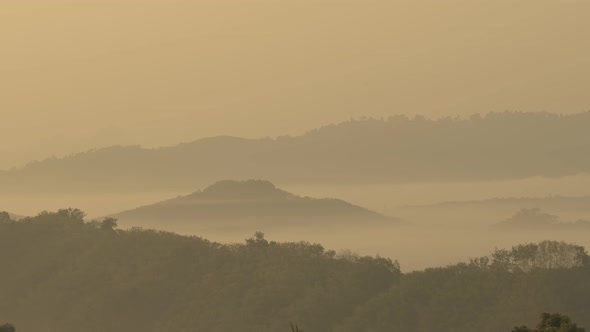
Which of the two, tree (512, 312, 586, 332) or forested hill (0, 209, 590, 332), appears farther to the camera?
forested hill (0, 209, 590, 332)

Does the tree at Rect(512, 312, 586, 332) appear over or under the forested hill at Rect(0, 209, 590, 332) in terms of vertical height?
under

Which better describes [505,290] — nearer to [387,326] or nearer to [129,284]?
[387,326]

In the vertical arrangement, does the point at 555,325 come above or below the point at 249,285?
below

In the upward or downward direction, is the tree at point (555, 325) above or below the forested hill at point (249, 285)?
below

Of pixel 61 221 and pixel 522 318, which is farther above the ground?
pixel 61 221

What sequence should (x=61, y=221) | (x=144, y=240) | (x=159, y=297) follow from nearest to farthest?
1. (x=159, y=297)
2. (x=144, y=240)
3. (x=61, y=221)

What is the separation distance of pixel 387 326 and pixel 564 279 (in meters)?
13.1

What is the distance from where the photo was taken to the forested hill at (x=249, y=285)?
103 metres

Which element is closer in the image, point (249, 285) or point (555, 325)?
point (555, 325)

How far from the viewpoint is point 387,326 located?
10325 cm

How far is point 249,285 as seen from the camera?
385ft

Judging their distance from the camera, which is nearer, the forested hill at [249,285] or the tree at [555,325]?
the tree at [555,325]

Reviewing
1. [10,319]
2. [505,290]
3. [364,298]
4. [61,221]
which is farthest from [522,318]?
[61,221]

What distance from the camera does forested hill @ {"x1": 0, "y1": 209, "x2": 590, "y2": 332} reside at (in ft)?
339
